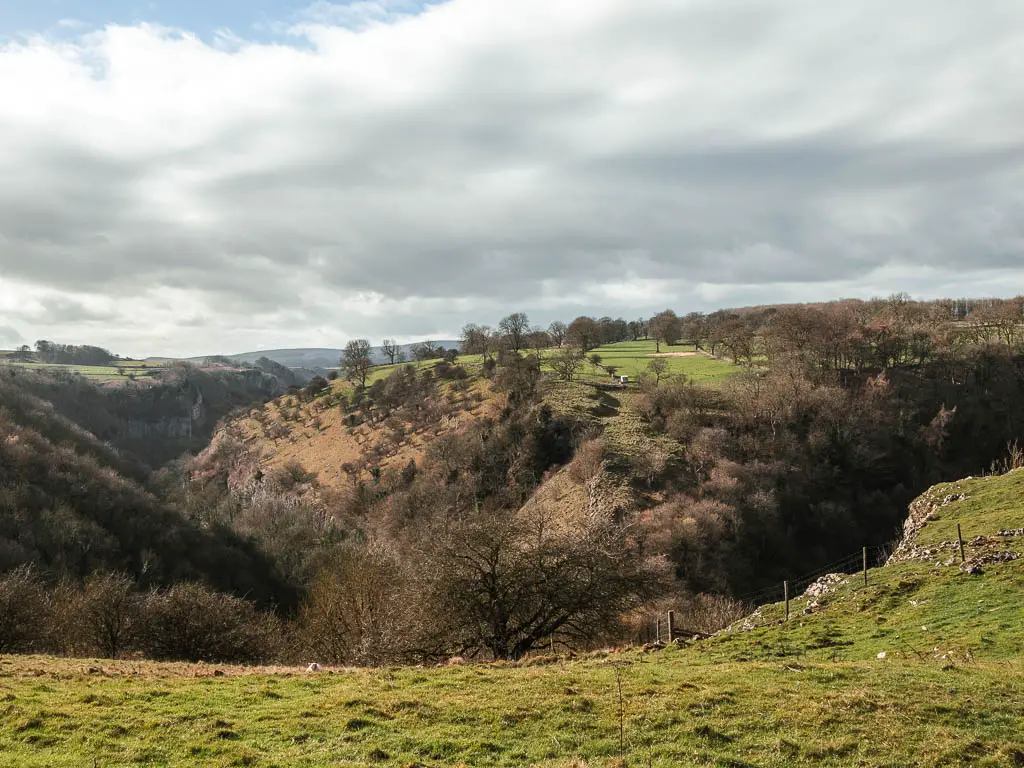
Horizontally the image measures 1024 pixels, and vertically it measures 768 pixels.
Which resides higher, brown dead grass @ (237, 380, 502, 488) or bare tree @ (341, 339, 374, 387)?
bare tree @ (341, 339, 374, 387)

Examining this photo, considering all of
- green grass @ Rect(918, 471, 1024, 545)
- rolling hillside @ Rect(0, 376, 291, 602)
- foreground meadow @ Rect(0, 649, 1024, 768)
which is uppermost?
foreground meadow @ Rect(0, 649, 1024, 768)

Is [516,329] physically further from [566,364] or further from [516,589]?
[516,589]

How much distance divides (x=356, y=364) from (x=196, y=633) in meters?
131

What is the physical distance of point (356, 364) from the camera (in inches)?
6344

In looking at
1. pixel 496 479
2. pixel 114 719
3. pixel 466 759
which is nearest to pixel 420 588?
pixel 114 719

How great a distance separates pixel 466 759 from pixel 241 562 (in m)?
84.9

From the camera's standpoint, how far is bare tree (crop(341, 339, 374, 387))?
524 ft

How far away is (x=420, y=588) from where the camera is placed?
3136 centimetres

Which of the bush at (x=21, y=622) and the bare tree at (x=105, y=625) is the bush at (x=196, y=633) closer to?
the bare tree at (x=105, y=625)

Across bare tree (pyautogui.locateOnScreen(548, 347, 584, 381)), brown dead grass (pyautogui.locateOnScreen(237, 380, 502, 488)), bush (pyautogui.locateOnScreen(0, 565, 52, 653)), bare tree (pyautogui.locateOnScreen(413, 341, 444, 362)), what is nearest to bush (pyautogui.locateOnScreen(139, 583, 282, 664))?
bush (pyautogui.locateOnScreen(0, 565, 52, 653))

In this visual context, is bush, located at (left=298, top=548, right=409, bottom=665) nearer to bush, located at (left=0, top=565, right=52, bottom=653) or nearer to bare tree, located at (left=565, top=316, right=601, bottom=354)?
bush, located at (left=0, top=565, right=52, bottom=653)

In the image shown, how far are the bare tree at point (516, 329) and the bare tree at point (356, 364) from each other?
1681 inches

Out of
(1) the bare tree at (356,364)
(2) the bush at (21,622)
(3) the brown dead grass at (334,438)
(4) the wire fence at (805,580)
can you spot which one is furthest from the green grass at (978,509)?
(1) the bare tree at (356,364)

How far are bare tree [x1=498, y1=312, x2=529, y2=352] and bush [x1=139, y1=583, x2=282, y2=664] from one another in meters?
105
